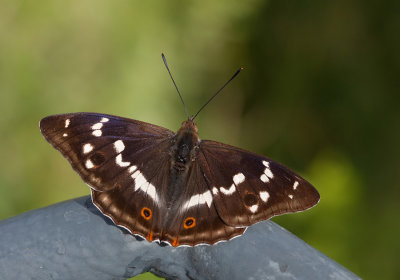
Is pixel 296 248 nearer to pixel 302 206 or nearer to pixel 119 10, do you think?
pixel 302 206

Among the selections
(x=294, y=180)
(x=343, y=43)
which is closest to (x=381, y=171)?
(x=343, y=43)

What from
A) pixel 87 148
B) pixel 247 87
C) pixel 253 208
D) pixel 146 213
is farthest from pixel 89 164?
pixel 247 87

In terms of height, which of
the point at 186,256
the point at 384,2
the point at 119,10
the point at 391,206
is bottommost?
the point at 391,206

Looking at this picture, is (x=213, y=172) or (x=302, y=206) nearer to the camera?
(x=302, y=206)

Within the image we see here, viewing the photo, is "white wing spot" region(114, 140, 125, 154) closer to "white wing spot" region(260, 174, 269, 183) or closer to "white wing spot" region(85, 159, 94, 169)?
"white wing spot" region(85, 159, 94, 169)

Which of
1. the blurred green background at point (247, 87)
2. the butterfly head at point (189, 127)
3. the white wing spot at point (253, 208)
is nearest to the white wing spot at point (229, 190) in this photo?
the white wing spot at point (253, 208)

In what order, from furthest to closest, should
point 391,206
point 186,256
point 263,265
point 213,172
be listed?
point 391,206 < point 213,172 < point 186,256 < point 263,265

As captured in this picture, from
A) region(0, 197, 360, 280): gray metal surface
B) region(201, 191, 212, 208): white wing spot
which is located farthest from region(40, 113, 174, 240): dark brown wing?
region(0, 197, 360, 280): gray metal surface

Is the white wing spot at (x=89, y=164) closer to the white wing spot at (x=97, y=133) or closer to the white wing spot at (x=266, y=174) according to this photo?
the white wing spot at (x=97, y=133)
